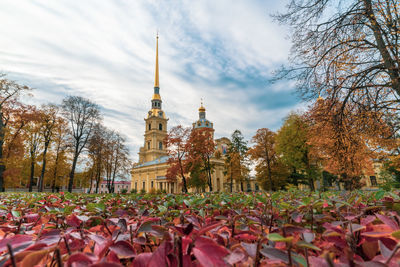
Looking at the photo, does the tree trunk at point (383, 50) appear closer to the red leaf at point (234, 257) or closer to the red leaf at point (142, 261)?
the red leaf at point (234, 257)

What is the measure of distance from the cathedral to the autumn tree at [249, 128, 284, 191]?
15072 mm

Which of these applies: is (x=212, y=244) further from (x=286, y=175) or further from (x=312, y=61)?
(x=286, y=175)

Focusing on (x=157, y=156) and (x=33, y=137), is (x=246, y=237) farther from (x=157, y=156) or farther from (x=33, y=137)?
(x=157, y=156)

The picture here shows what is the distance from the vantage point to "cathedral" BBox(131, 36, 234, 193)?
157 ft

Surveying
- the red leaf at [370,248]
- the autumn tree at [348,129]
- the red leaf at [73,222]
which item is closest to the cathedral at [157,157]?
the autumn tree at [348,129]

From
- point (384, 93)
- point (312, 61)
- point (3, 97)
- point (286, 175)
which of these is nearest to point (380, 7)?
point (312, 61)

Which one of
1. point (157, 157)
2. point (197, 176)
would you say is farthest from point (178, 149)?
point (157, 157)

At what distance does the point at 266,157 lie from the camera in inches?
1230

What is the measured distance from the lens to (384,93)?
348 inches

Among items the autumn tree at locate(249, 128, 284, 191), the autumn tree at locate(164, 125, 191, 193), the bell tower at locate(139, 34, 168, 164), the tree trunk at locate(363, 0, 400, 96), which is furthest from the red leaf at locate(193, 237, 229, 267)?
the bell tower at locate(139, 34, 168, 164)

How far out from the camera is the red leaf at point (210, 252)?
0.51m

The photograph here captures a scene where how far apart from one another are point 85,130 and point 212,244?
96.9ft

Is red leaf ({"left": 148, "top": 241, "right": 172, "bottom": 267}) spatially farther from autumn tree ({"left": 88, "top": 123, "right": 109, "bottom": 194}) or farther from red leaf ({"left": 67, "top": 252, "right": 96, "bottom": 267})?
autumn tree ({"left": 88, "top": 123, "right": 109, "bottom": 194})

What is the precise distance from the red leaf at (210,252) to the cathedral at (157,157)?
45.5 metres
